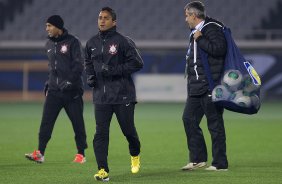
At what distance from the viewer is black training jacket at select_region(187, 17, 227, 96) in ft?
31.5

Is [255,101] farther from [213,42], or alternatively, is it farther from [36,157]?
[36,157]

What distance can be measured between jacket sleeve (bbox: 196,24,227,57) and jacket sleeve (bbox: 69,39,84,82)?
227 cm

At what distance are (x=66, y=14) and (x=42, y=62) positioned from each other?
449 cm

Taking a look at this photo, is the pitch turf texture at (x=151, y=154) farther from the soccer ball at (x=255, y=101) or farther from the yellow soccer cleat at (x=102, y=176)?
the soccer ball at (x=255, y=101)

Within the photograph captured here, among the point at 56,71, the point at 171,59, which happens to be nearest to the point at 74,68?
the point at 56,71

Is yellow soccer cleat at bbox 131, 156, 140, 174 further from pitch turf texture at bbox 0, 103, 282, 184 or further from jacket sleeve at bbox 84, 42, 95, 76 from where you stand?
jacket sleeve at bbox 84, 42, 95, 76

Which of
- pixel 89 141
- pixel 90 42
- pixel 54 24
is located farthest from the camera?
pixel 89 141

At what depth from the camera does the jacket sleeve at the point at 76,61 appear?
11242 millimetres

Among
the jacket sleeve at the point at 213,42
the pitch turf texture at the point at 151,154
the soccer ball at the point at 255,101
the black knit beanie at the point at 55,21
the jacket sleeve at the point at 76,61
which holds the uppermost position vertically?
the black knit beanie at the point at 55,21

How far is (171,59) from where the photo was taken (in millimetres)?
33594

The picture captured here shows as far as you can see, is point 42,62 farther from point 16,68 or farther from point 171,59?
point 171,59

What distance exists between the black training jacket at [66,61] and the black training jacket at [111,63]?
1.97 meters

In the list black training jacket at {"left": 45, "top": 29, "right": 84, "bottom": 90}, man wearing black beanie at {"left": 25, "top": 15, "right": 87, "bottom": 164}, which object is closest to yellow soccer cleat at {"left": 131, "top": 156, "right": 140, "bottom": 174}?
man wearing black beanie at {"left": 25, "top": 15, "right": 87, "bottom": 164}

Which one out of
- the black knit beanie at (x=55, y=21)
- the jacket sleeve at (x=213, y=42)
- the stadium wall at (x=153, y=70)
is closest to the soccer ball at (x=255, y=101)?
the jacket sleeve at (x=213, y=42)
